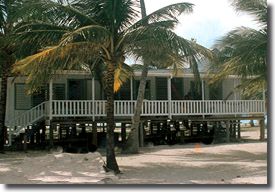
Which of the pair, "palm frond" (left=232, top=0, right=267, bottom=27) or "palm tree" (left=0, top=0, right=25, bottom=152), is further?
"palm tree" (left=0, top=0, right=25, bottom=152)

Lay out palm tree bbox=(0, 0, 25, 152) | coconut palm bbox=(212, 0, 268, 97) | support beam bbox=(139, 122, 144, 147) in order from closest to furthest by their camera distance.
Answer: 1. coconut palm bbox=(212, 0, 268, 97)
2. palm tree bbox=(0, 0, 25, 152)
3. support beam bbox=(139, 122, 144, 147)

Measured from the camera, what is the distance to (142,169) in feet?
53.5

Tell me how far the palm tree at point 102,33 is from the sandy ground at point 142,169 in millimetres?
1156

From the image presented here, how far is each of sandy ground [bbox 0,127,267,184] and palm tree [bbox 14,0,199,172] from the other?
1.16m

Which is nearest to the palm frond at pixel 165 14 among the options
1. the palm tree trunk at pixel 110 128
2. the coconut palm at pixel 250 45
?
the palm tree trunk at pixel 110 128

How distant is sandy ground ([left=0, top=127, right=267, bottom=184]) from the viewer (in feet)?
43.3

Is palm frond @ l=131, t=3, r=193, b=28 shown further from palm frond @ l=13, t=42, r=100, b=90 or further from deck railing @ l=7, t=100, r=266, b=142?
deck railing @ l=7, t=100, r=266, b=142

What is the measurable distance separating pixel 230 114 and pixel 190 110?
2.80 metres

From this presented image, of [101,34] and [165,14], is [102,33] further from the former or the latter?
[165,14]

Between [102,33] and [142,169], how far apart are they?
5.00 m

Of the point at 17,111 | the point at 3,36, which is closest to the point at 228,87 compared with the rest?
the point at 17,111

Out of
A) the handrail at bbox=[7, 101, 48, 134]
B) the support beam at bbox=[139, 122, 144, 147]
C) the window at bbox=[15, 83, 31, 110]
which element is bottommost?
the support beam at bbox=[139, 122, 144, 147]

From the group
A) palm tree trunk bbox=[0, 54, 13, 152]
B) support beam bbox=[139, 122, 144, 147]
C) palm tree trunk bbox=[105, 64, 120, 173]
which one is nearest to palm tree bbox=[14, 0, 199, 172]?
palm tree trunk bbox=[105, 64, 120, 173]

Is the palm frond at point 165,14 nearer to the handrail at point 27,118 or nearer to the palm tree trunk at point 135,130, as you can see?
the palm tree trunk at point 135,130
